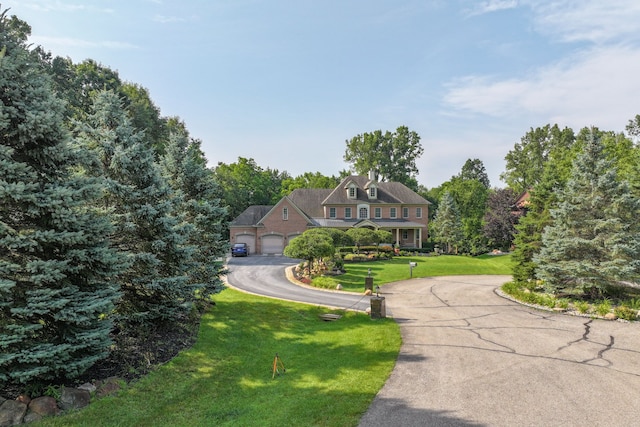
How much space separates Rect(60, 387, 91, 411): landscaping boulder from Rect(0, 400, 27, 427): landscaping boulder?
62 cm

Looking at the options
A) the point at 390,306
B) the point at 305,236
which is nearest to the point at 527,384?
the point at 390,306

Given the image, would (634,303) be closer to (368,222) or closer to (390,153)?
(368,222)

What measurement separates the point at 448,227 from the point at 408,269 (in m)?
15.9

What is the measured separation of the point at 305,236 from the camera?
82.2ft

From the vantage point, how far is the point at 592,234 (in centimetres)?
1802

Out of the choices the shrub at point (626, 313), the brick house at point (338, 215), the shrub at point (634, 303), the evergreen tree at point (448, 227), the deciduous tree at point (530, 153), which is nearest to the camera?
the shrub at point (626, 313)

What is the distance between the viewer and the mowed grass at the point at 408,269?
24.9 metres

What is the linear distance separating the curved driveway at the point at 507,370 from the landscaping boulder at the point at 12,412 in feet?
22.0

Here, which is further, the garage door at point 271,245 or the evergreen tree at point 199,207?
the garage door at point 271,245

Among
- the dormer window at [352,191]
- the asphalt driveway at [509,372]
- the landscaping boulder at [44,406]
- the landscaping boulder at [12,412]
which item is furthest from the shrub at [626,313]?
the dormer window at [352,191]

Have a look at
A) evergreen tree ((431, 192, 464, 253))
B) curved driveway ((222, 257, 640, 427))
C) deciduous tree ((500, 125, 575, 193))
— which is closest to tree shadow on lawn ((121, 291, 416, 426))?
curved driveway ((222, 257, 640, 427))

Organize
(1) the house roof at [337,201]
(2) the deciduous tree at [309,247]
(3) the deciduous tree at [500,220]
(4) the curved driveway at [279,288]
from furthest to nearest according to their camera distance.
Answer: (1) the house roof at [337,201]
(3) the deciduous tree at [500,220]
(2) the deciduous tree at [309,247]
(4) the curved driveway at [279,288]

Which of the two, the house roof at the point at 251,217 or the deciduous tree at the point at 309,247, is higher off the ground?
the house roof at the point at 251,217

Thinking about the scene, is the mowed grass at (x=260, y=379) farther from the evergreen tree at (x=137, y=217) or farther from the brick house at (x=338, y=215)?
the brick house at (x=338, y=215)
